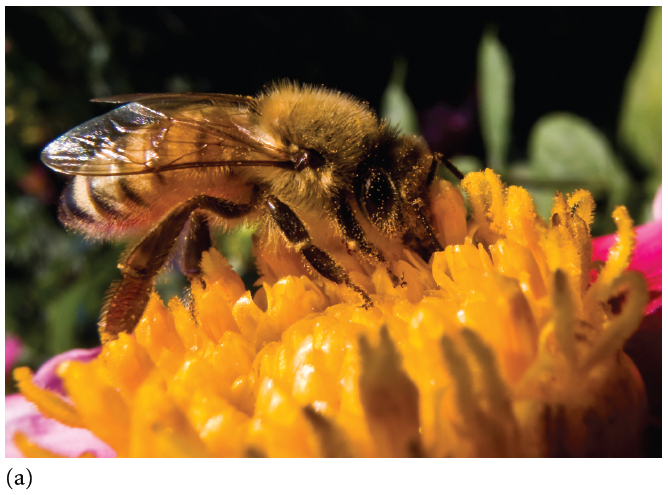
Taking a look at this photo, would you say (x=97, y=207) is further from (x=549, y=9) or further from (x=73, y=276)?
(x=549, y=9)

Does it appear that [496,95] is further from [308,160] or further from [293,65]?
[308,160]

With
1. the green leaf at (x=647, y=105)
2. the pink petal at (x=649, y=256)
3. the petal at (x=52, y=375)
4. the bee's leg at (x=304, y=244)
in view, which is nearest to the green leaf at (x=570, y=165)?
the green leaf at (x=647, y=105)

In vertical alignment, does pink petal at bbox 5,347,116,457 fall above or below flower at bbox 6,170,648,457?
below

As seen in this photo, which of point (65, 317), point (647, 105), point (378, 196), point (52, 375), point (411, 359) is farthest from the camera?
point (65, 317)

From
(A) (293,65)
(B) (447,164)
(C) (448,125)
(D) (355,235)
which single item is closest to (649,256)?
(B) (447,164)

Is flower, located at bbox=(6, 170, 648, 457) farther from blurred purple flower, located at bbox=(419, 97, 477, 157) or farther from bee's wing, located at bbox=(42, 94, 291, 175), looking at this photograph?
blurred purple flower, located at bbox=(419, 97, 477, 157)

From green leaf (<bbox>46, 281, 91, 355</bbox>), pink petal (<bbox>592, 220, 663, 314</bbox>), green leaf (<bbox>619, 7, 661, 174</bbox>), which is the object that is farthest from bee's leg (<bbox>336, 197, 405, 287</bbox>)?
green leaf (<bbox>46, 281, 91, 355</bbox>)

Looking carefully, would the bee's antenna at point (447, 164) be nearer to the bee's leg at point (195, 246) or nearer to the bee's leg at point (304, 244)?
the bee's leg at point (304, 244)
